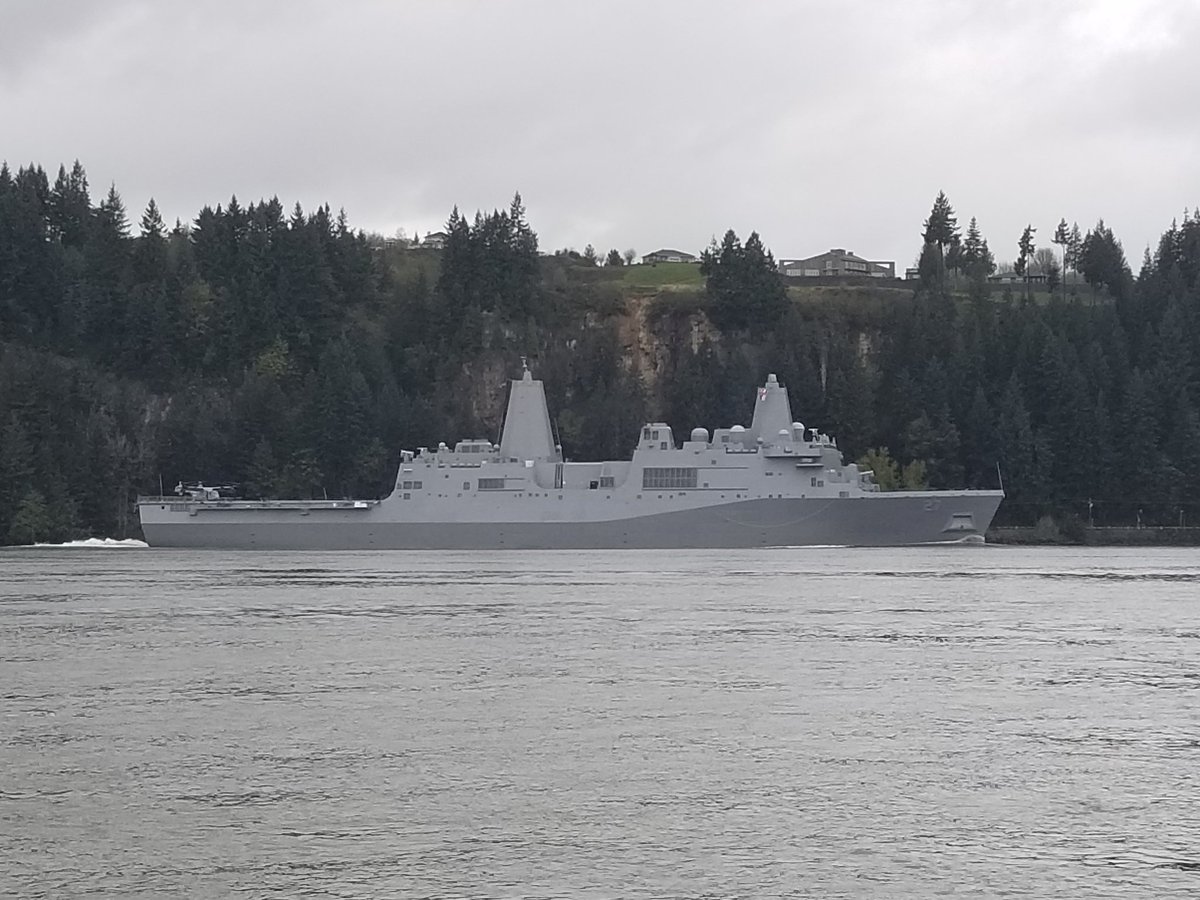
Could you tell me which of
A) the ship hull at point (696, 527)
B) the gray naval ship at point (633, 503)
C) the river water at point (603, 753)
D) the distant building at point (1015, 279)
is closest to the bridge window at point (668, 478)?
the gray naval ship at point (633, 503)

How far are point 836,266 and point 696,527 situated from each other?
73041 mm

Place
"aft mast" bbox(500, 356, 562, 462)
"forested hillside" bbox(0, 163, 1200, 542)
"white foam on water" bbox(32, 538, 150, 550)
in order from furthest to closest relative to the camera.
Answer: "forested hillside" bbox(0, 163, 1200, 542) < "white foam on water" bbox(32, 538, 150, 550) < "aft mast" bbox(500, 356, 562, 462)

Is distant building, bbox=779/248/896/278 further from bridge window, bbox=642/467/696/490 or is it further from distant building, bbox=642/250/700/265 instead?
bridge window, bbox=642/467/696/490

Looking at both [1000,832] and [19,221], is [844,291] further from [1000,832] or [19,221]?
[1000,832]

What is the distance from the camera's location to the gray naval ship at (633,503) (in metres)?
63.9

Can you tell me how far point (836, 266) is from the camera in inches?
5256

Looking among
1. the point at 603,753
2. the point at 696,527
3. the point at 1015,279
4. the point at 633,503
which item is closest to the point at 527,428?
the point at 633,503

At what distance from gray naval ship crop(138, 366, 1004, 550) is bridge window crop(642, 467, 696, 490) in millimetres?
41

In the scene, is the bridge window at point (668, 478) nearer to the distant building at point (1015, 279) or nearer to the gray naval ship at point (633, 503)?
the gray naval ship at point (633, 503)

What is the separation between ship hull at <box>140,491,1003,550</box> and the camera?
63875 millimetres

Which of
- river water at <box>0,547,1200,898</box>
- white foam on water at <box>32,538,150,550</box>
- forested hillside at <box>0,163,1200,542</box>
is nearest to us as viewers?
river water at <box>0,547,1200,898</box>

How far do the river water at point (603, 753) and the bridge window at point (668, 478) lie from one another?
3225cm

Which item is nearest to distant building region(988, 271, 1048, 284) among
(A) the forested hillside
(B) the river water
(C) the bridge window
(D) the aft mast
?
(A) the forested hillside

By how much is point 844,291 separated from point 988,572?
6472 cm
